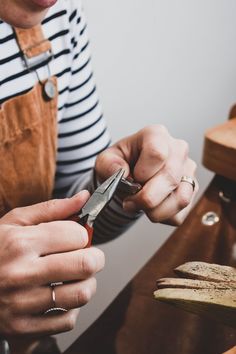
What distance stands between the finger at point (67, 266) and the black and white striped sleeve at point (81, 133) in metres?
0.42

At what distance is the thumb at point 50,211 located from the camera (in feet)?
2.21

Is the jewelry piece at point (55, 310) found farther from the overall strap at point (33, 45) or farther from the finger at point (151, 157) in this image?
the overall strap at point (33, 45)

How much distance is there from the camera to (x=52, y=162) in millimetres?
1032

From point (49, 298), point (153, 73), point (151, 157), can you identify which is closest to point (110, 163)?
point (151, 157)

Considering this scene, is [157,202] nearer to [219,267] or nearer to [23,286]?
[219,267]

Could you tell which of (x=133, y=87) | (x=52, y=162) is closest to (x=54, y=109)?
(x=52, y=162)

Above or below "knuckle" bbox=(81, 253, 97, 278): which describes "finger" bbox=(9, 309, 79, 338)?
below

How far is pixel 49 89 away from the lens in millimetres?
969

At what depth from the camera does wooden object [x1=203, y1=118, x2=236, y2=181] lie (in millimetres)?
1030

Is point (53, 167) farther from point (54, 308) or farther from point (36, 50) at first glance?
point (54, 308)

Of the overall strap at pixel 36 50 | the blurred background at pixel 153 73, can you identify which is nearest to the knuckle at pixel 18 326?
the overall strap at pixel 36 50

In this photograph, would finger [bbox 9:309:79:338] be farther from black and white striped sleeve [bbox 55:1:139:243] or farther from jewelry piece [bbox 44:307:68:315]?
black and white striped sleeve [bbox 55:1:139:243]

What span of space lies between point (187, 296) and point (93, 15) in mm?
955

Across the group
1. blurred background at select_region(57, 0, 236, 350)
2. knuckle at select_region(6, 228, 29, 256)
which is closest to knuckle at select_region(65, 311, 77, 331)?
knuckle at select_region(6, 228, 29, 256)
